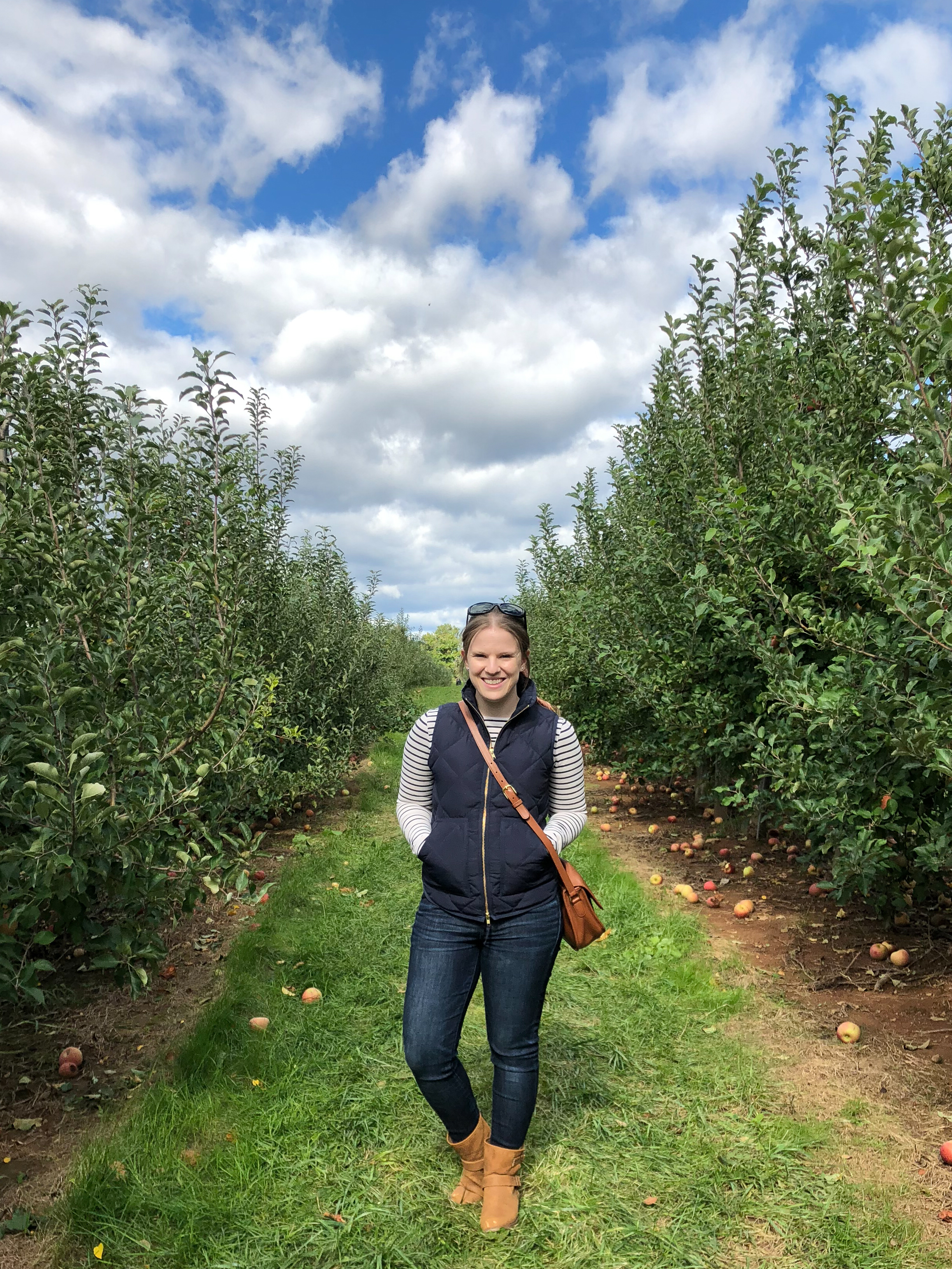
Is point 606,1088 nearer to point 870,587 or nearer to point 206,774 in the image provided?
point 206,774

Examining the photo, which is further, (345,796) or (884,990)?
(345,796)

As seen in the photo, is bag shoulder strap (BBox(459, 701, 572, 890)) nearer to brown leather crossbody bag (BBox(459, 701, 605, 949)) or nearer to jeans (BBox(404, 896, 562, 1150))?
brown leather crossbody bag (BBox(459, 701, 605, 949))

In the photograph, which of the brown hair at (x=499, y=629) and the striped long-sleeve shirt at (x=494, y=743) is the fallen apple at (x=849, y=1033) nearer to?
the striped long-sleeve shirt at (x=494, y=743)

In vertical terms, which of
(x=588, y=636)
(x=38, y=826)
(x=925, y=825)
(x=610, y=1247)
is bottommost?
(x=610, y=1247)

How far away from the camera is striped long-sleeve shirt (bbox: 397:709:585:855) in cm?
284

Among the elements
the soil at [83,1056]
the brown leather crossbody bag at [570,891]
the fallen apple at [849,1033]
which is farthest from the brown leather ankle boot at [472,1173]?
the fallen apple at [849,1033]

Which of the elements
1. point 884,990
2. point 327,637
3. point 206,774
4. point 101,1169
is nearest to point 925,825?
point 884,990

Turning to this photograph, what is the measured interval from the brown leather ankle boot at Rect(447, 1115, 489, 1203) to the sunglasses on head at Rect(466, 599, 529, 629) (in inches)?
70.6

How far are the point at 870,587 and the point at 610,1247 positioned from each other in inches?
117

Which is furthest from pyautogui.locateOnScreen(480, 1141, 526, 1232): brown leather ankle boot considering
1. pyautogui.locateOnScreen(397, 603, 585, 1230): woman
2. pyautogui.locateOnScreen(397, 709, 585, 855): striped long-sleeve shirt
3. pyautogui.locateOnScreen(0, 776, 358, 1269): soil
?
pyautogui.locateOnScreen(0, 776, 358, 1269): soil

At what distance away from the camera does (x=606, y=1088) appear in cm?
360

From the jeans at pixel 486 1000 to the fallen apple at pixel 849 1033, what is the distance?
1.97 metres

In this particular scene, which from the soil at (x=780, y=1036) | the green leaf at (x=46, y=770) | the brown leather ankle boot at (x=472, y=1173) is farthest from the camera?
the soil at (x=780, y=1036)

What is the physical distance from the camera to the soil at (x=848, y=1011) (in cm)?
310
